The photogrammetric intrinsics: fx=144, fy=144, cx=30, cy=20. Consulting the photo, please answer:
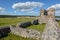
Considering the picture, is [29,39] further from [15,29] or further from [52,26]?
[52,26]

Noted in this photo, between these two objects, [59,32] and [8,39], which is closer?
[59,32]

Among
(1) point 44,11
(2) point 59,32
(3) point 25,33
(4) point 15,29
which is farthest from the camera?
(1) point 44,11

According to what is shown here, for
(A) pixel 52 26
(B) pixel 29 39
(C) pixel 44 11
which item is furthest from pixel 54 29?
(C) pixel 44 11

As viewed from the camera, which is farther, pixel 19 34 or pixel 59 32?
pixel 19 34

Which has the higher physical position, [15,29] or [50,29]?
[50,29]

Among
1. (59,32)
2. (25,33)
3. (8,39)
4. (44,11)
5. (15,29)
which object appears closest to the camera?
(59,32)

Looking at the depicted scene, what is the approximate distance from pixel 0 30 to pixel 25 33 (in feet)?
14.9

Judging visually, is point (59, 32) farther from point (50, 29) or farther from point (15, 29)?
point (15, 29)

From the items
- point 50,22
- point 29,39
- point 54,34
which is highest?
point 50,22

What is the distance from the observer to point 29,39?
901 inches

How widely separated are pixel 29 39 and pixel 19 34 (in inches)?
145

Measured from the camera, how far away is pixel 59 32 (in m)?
8.77

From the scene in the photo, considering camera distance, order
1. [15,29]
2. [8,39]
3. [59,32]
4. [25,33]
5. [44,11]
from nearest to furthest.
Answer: [59,32], [8,39], [25,33], [15,29], [44,11]

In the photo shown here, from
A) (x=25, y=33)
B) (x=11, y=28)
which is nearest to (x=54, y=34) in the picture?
(x=25, y=33)
